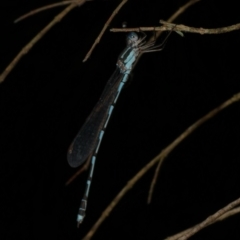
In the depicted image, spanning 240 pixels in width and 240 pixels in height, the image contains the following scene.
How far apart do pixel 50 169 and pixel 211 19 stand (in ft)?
5.26

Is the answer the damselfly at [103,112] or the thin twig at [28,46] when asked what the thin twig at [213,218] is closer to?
the thin twig at [28,46]

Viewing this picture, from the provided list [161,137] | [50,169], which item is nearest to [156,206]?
[161,137]

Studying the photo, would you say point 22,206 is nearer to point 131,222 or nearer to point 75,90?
point 131,222

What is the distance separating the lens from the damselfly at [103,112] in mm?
2370

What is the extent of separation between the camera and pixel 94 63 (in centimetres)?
254

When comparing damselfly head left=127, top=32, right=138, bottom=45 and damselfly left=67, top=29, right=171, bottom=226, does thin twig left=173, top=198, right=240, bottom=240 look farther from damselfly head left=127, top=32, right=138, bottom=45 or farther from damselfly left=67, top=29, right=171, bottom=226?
damselfly head left=127, top=32, right=138, bottom=45

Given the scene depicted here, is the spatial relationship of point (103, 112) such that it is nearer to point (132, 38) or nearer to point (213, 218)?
point (132, 38)

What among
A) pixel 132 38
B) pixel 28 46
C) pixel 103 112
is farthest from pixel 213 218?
pixel 103 112

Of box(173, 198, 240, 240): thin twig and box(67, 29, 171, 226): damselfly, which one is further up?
box(67, 29, 171, 226): damselfly

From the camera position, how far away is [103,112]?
2621mm

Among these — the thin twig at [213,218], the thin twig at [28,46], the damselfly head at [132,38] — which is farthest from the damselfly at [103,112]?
the thin twig at [213,218]

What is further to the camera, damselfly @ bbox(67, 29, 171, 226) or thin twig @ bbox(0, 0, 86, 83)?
damselfly @ bbox(67, 29, 171, 226)

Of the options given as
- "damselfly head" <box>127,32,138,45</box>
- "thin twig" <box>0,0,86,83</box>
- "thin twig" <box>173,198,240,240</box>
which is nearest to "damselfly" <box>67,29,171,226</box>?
"damselfly head" <box>127,32,138,45</box>

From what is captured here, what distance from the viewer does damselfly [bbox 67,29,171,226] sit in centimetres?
237
